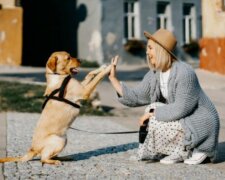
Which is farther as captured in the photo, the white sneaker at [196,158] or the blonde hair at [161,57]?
the white sneaker at [196,158]

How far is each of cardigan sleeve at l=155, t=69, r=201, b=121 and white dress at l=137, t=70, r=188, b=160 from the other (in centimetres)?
9

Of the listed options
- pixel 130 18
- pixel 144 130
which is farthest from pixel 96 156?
pixel 130 18

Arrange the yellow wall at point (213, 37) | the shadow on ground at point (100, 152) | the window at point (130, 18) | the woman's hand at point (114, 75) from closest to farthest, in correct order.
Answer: the woman's hand at point (114, 75)
the shadow on ground at point (100, 152)
the yellow wall at point (213, 37)
the window at point (130, 18)

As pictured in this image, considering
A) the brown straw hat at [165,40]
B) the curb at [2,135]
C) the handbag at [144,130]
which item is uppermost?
the brown straw hat at [165,40]

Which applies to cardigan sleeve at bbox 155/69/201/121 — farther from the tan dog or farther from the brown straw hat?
the tan dog

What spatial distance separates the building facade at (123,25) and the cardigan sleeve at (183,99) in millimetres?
17519

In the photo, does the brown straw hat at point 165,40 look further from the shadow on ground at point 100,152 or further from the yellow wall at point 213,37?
the yellow wall at point 213,37

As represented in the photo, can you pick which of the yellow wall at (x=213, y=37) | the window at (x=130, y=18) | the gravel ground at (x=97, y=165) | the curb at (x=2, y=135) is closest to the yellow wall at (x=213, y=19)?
the yellow wall at (x=213, y=37)

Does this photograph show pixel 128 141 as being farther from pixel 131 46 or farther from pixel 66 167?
pixel 131 46

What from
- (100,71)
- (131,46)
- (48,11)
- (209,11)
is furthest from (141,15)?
(100,71)

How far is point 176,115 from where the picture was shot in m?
5.02

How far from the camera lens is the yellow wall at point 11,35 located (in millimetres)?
20781

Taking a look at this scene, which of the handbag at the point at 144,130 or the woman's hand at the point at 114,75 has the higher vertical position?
the woman's hand at the point at 114,75

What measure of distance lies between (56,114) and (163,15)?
65.7ft
